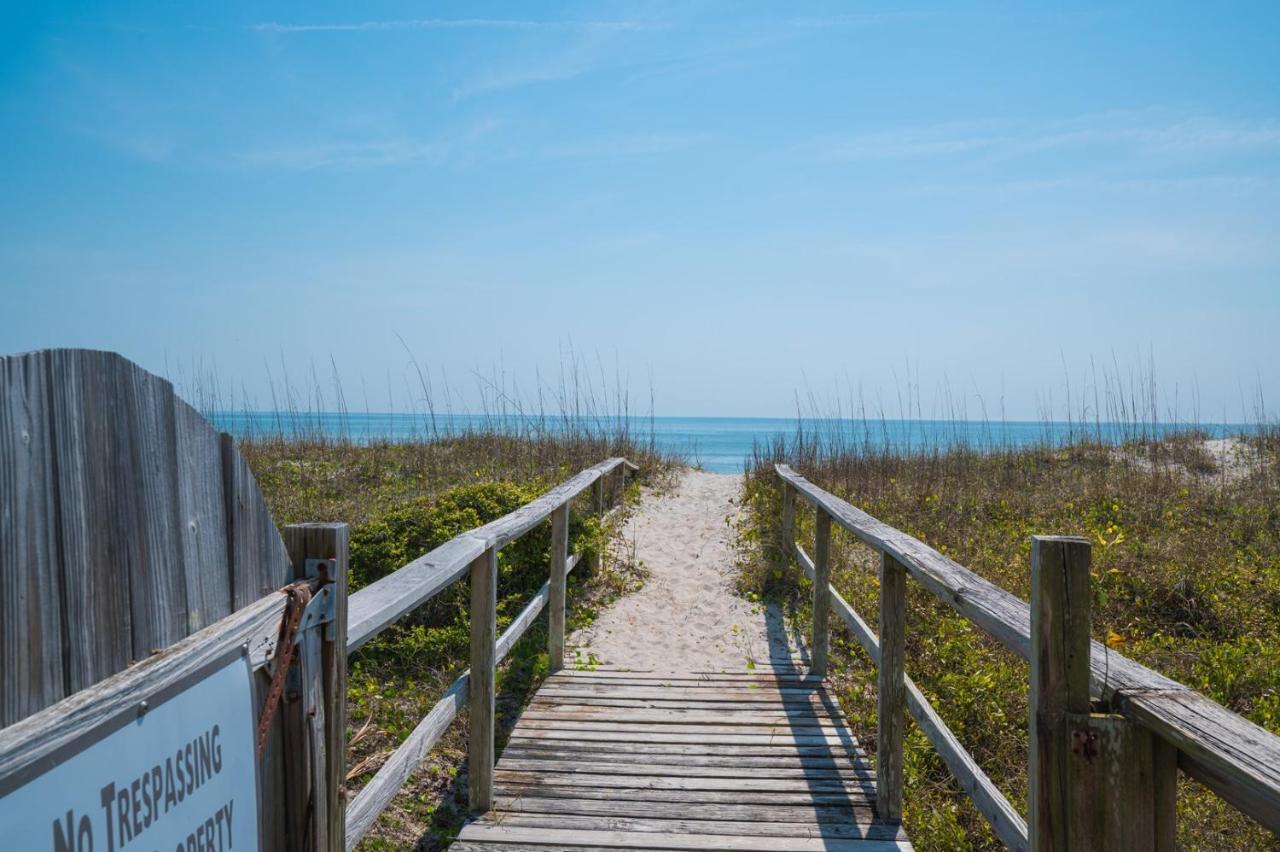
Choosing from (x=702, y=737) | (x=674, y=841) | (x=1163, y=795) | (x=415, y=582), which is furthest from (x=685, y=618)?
(x=1163, y=795)

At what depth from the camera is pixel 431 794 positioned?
3588 millimetres

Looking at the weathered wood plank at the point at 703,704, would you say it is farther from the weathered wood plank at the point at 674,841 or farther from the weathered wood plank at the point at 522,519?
the weathered wood plank at the point at 674,841

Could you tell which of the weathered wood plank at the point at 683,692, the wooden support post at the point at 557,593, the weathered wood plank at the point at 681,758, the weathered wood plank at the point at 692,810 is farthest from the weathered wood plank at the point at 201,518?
the wooden support post at the point at 557,593

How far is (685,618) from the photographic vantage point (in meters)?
6.35

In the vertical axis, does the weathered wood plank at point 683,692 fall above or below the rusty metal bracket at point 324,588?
below

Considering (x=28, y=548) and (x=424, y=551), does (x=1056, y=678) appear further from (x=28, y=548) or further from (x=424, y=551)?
(x=424, y=551)

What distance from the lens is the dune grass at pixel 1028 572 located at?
3.82 m

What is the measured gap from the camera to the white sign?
752mm

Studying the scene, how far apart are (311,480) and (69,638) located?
9930 mm

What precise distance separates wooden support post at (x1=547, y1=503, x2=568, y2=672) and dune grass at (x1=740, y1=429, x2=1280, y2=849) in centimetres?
168

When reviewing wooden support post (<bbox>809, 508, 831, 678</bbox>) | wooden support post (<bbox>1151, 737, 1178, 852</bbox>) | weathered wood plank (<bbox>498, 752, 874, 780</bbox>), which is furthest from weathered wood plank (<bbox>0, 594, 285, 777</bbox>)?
wooden support post (<bbox>809, 508, 831, 678</bbox>)

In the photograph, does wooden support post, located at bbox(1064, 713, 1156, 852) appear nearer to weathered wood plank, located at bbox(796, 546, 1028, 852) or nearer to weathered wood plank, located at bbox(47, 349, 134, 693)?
weathered wood plank, located at bbox(796, 546, 1028, 852)

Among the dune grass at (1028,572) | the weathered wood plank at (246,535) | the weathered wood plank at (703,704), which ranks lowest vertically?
the weathered wood plank at (703,704)

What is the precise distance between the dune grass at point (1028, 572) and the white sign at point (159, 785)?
2784mm
